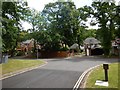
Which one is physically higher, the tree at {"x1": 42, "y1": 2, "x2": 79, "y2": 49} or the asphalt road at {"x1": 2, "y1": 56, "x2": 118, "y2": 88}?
the tree at {"x1": 42, "y1": 2, "x2": 79, "y2": 49}

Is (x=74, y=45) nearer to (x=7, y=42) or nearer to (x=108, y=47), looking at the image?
(x=108, y=47)

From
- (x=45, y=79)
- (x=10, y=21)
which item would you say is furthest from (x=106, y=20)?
(x=45, y=79)

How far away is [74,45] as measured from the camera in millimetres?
74875

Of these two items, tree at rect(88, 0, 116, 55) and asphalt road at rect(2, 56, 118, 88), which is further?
tree at rect(88, 0, 116, 55)

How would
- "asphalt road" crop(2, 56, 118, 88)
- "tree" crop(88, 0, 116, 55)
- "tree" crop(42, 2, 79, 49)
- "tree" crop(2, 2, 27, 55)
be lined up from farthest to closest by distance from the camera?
"tree" crop(42, 2, 79, 49), "tree" crop(88, 0, 116, 55), "tree" crop(2, 2, 27, 55), "asphalt road" crop(2, 56, 118, 88)

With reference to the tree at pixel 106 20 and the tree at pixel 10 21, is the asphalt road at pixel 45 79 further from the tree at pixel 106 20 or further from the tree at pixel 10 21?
the tree at pixel 106 20

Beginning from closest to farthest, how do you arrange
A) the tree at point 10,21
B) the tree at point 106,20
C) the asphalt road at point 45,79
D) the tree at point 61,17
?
1. the asphalt road at point 45,79
2. the tree at point 10,21
3. the tree at point 106,20
4. the tree at point 61,17

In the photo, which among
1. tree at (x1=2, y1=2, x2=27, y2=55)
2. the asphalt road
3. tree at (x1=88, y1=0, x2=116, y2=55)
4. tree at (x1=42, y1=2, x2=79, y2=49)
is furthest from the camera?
tree at (x1=42, y1=2, x2=79, y2=49)

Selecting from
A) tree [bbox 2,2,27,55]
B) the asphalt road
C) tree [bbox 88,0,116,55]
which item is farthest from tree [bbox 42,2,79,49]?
the asphalt road

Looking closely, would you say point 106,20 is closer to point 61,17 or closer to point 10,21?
point 61,17

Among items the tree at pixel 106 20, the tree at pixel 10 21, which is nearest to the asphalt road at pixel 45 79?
the tree at pixel 10 21

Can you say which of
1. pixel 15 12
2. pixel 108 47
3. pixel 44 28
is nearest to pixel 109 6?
pixel 108 47

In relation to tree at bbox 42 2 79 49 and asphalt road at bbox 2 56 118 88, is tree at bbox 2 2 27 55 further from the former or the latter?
tree at bbox 42 2 79 49

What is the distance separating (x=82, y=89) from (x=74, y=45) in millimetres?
61013
